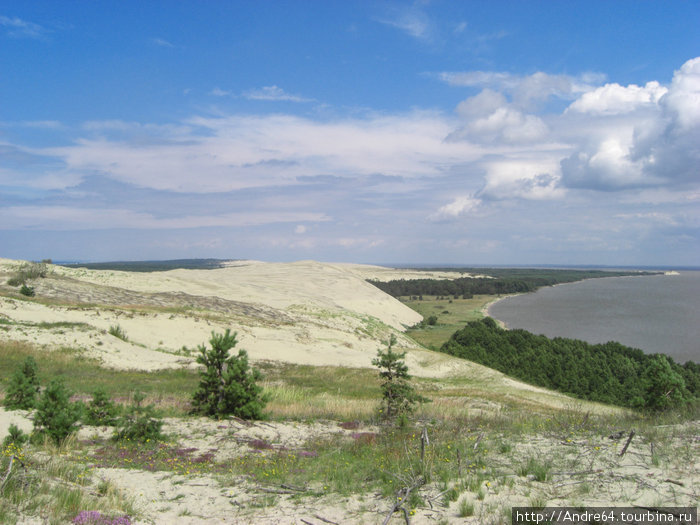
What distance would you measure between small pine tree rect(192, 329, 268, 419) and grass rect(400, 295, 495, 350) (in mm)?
35139

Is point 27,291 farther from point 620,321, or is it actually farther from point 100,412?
point 620,321

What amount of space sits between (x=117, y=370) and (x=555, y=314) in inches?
2966

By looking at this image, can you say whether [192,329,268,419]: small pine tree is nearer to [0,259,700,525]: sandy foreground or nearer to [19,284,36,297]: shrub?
[0,259,700,525]: sandy foreground

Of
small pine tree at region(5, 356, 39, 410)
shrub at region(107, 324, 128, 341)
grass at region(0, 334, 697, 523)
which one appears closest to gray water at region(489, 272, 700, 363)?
grass at region(0, 334, 697, 523)

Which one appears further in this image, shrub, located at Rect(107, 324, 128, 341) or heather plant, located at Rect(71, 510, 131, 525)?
shrub, located at Rect(107, 324, 128, 341)

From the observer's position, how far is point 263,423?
35.6ft

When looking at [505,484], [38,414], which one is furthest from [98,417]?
[505,484]

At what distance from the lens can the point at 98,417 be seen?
385 inches

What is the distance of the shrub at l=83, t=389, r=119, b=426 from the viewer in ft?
31.8

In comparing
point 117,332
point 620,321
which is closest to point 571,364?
point 117,332

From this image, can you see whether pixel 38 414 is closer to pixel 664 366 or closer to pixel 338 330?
pixel 664 366

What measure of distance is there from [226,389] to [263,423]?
1314 millimetres

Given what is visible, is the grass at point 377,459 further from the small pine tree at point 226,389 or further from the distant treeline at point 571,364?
the distant treeline at point 571,364

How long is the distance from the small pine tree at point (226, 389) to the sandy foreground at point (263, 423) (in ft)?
1.82
